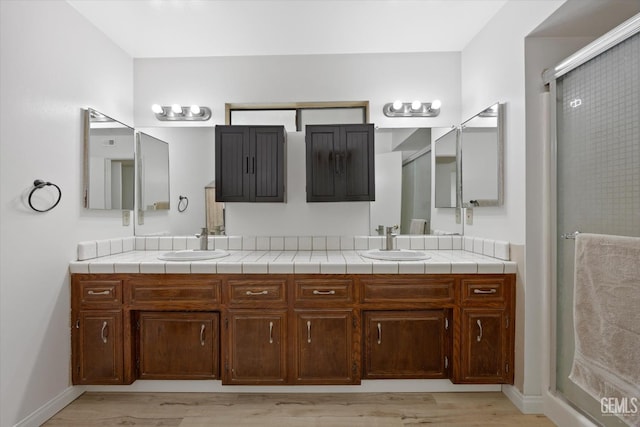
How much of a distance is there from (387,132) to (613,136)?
4.92ft

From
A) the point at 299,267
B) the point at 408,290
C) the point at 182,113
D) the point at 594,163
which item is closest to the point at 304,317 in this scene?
the point at 299,267

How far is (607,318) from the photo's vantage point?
1.49m

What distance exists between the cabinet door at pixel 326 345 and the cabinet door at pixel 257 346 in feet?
0.33

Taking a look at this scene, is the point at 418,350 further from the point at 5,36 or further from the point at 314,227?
the point at 5,36

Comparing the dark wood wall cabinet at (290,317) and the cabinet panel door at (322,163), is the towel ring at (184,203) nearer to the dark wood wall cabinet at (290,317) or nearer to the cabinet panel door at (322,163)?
the dark wood wall cabinet at (290,317)

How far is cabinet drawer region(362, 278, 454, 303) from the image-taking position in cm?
212

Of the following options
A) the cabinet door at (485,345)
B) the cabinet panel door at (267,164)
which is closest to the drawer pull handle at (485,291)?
the cabinet door at (485,345)

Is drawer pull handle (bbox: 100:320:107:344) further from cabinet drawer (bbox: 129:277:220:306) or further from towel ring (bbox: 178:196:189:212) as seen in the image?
towel ring (bbox: 178:196:189:212)

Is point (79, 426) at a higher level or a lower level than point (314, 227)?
lower

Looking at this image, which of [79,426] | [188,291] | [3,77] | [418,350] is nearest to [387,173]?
[418,350]

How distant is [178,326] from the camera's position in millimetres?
2162

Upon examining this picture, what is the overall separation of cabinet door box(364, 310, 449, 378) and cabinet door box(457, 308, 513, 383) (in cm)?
12

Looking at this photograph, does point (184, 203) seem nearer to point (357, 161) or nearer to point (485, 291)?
point (357, 161)

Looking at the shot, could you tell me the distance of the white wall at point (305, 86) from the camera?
9.16 ft
